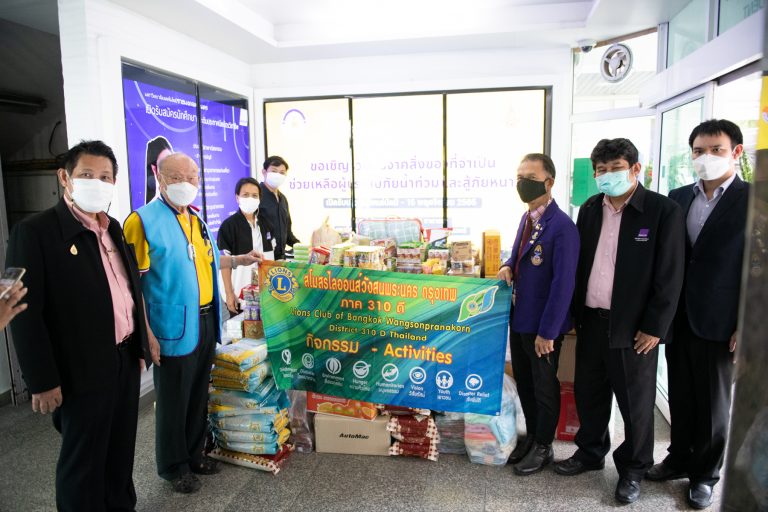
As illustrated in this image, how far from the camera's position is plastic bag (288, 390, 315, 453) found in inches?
121

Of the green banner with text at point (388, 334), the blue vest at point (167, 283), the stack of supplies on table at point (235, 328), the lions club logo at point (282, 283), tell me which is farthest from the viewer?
the stack of supplies on table at point (235, 328)

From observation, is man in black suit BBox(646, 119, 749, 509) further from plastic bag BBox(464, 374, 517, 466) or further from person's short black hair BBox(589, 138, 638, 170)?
plastic bag BBox(464, 374, 517, 466)

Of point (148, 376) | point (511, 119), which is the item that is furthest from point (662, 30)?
point (148, 376)

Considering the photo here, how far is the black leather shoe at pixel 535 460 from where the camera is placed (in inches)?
109

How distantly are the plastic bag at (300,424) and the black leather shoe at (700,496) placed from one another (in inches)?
80.7

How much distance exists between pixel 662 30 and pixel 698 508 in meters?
3.73

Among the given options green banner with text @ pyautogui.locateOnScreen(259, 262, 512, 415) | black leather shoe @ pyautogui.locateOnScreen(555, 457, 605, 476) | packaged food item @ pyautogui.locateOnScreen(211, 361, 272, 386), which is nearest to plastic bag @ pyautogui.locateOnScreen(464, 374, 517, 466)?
green banner with text @ pyautogui.locateOnScreen(259, 262, 512, 415)

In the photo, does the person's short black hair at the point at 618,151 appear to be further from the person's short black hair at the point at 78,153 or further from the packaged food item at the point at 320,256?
the person's short black hair at the point at 78,153

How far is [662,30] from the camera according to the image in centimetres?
426

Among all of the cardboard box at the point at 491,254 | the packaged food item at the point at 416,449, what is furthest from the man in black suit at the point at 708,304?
the packaged food item at the point at 416,449

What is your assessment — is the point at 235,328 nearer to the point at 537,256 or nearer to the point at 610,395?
the point at 537,256

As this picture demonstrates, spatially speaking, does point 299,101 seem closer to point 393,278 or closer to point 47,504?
point 393,278

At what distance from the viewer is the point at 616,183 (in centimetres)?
247

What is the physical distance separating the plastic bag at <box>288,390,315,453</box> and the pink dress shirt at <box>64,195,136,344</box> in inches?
47.6
